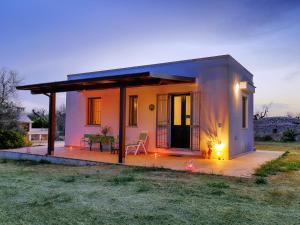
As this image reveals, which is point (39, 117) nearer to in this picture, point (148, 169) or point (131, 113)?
point (131, 113)

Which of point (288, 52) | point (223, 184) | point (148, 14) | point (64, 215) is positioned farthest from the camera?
point (288, 52)

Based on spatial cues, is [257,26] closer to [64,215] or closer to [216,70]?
[216,70]

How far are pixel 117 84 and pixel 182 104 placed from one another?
2.58 meters

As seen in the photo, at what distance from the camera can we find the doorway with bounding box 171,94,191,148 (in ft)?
34.1

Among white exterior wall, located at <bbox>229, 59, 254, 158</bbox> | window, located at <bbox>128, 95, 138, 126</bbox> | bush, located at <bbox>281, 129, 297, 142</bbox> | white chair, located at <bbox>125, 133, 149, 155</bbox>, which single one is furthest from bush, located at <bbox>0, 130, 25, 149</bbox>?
bush, located at <bbox>281, 129, 297, 142</bbox>

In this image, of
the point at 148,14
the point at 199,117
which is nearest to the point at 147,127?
the point at 199,117

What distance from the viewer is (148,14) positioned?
10875 mm

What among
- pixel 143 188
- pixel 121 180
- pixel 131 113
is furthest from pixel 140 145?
pixel 143 188

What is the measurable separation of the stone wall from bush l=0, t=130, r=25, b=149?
15.7 m

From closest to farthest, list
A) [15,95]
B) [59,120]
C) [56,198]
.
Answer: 1. [56,198]
2. [15,95]
3. [59,120]

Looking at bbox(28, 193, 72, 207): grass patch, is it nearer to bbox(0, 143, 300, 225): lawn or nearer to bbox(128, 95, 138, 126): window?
bbox(0, 143, 300, 225): lawn

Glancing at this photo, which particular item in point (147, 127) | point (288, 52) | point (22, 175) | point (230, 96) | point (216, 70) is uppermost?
point (288, 52)

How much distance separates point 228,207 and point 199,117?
5.95 metres

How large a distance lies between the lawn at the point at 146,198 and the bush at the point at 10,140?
6363mm
